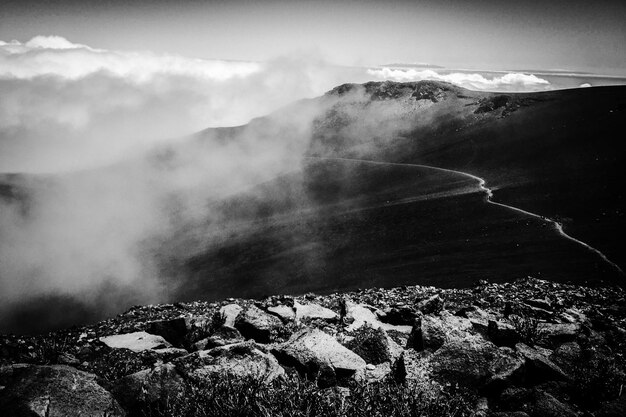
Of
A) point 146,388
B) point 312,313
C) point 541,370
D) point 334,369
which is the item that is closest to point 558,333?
point 541,370

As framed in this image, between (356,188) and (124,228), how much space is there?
42.6 metres

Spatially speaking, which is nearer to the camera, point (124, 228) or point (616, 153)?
point (616, 153)

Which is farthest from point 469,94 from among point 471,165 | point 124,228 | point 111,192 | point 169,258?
point 111,192

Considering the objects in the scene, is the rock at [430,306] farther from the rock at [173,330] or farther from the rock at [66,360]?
the rock at [66,360]

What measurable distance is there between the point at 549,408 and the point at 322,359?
3.18m

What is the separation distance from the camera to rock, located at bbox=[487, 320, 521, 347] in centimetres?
668

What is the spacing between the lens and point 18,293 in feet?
156

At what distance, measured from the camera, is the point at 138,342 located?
7875 millimetres

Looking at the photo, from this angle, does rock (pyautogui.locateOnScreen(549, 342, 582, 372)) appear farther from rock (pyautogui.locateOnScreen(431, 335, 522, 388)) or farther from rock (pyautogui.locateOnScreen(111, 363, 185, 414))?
rock (pyautogui.locateOnScreen(111, 363, 185, 414))

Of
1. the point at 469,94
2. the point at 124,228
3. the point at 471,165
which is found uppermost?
the point at 469,94

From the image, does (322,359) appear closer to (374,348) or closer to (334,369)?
(334,369)

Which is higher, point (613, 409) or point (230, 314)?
point (613, 409)

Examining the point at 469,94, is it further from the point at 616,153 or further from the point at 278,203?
the point at 278,203

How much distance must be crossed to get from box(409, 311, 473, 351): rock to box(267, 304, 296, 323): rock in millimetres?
3471
